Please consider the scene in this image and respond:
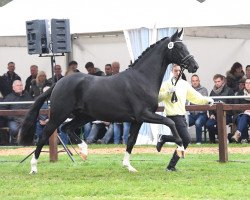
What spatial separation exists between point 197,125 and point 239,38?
276 cm

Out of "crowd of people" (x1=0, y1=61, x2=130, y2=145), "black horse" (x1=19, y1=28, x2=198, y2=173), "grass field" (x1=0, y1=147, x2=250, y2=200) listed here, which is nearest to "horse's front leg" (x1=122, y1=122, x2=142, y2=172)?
"black horse" (x1=19, y1=28, x2=198, y2=173)

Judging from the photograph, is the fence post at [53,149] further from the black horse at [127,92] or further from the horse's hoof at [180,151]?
the horse's hoof at [180,151]

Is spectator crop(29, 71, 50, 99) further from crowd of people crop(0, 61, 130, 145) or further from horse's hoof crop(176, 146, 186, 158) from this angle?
horse's hoof crop(176, 146, 186, 158)

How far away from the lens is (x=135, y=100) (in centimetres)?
1277

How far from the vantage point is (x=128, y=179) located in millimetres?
12234

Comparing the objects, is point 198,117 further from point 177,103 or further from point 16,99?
point 177,103

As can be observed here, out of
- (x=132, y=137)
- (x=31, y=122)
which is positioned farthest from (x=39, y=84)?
(x=132, y=137)

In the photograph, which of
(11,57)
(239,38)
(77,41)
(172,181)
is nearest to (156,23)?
(239,38)

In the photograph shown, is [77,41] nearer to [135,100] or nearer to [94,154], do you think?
[94,154]

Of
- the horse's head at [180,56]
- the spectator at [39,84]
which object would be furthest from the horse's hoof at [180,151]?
the spectator at [39,84]

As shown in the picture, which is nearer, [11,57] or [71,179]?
[71,179]

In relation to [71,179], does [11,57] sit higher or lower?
higher

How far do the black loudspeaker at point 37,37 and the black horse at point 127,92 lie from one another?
10.5 feet

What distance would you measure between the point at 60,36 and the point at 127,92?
401cm
